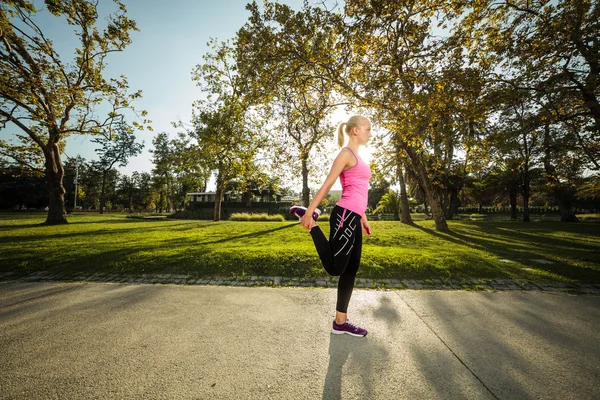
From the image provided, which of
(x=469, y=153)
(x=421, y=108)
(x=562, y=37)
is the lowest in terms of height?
(x=469, y=153)

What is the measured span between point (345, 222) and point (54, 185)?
69.8ft

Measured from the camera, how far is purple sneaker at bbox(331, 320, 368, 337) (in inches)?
113

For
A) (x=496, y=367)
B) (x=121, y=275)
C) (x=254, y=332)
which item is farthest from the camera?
(x=121, y=275)

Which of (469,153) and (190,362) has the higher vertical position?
(469,153)

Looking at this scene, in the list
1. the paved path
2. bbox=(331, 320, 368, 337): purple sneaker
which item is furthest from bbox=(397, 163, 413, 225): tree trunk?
bbox=(331, 320, 368, 337): purple sneaker

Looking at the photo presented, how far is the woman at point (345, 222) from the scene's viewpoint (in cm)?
273

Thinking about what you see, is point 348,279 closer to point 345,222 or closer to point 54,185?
point 345,222

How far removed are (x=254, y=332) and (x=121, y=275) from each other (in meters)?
4.16

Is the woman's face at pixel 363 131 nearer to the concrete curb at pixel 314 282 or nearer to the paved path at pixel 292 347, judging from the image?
the paved path at pixel 292 347

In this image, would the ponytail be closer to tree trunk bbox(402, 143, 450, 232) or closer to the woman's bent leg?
the woman's bent leg

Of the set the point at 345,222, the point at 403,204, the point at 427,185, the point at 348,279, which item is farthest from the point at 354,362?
the point at 403,204

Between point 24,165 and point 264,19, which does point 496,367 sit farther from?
point 24,165

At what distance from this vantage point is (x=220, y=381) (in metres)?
2.04

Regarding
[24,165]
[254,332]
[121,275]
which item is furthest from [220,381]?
[24,165]
